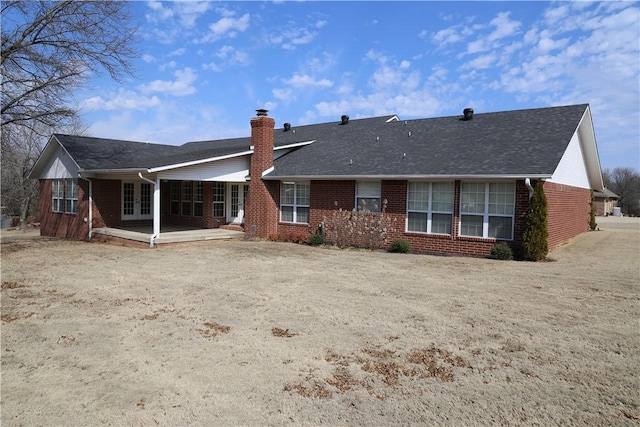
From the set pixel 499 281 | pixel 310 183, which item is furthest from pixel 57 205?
pixel 499 281

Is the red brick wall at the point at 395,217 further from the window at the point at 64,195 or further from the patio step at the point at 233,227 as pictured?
the window at the point at 64,195

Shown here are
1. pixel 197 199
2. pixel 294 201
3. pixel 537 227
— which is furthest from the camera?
pixel 197 199

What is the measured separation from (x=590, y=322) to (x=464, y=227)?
7243 millimetres

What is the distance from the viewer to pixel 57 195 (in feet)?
68.9

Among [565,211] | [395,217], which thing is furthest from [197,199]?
[565,211]

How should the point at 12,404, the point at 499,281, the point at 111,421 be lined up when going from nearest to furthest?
the point at 111,421, the point at 12,404, the point at 499,281

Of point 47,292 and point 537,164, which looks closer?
point 47,292

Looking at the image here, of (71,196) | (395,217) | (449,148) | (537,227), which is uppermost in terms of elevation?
(449,148)

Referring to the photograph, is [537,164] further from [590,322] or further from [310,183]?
[310,183]

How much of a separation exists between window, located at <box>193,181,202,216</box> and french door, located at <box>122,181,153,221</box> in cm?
205

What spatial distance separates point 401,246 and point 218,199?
9351 mm

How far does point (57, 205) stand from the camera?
830 inches

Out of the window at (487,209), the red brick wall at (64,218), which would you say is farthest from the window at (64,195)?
the window at (487,209)

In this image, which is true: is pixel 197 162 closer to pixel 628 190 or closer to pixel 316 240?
pixel 316 240
